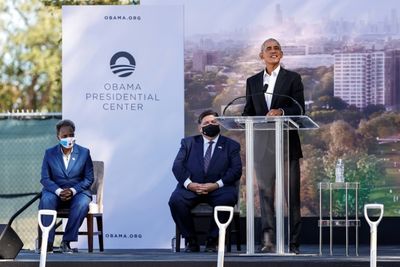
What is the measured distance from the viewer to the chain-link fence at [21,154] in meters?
15.8

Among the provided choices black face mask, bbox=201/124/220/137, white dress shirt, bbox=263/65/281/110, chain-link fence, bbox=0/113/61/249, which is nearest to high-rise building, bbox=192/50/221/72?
black face mask, bbox=201/124/220/137

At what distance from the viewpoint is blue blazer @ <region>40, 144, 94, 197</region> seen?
1363 cm

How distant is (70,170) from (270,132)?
7.73 feet

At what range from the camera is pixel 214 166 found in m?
13.4

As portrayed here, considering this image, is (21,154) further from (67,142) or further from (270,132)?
(270,132)

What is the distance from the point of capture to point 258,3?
1431 centimetres

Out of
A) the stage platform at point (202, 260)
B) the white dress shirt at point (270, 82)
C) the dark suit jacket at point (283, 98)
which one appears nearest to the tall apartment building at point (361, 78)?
the dark suit jacket at point (283, 98)

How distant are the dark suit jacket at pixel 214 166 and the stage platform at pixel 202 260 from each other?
0.79 metres

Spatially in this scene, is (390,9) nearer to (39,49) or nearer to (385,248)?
(385,248)

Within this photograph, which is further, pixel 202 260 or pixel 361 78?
pixel 361 78

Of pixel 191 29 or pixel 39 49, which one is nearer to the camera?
pixel 191 29

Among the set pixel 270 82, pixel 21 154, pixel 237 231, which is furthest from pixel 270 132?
pixel 21 154

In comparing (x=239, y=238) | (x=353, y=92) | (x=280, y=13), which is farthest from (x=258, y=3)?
(x=239, y=238)

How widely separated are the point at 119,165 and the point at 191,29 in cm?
150
